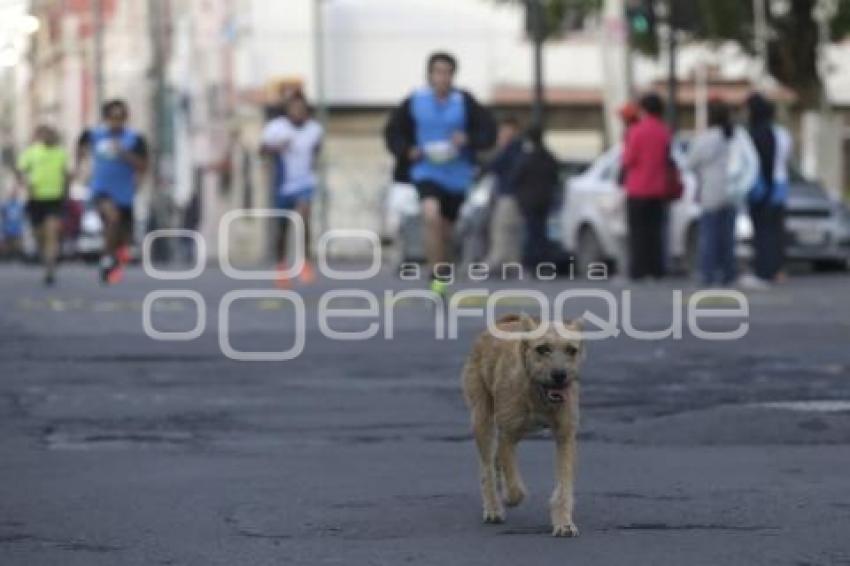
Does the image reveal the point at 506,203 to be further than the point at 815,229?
Yes

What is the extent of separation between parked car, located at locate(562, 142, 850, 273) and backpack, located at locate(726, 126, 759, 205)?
8.62ft

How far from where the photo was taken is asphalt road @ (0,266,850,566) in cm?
749

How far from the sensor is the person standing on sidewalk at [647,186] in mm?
26141

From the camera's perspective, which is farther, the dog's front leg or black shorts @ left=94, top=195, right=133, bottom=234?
black shorts @ left=94, top=195, right=133, bottom=234

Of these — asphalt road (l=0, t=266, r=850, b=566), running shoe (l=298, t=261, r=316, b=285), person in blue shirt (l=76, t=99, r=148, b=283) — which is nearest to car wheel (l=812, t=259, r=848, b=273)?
running shoe (l=298, t=261, r=316, b=285)

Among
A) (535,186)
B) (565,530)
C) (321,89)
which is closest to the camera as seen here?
(565,530)

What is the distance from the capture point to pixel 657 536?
25.0 ft

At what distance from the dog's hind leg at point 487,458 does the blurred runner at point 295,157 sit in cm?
1688

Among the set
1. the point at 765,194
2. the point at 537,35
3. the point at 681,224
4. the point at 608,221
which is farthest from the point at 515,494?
the point at 537,35

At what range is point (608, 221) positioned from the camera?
29.2 metres

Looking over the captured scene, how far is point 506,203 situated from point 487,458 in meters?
23.3

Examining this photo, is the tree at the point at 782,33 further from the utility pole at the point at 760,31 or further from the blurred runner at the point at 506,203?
the blurred runner at the point at 506,203

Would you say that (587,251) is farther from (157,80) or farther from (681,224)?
(157,80)

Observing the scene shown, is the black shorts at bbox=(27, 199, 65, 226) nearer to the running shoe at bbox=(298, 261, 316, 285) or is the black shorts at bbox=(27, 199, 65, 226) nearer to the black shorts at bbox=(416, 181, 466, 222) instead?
the running shoe at bbox=(298, 261, 316, 285)
